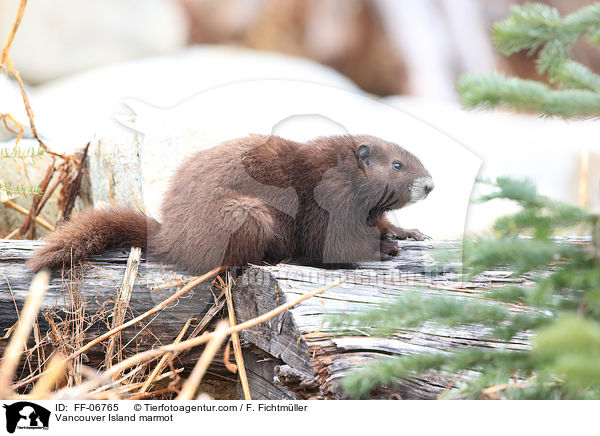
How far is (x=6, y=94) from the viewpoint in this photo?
4.66 feet

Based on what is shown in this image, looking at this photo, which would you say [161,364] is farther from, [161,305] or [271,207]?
[271,207]

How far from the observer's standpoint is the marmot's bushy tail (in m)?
0.89

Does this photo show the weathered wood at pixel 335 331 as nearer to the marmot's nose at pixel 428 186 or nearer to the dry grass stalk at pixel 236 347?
the dry grass stalk at pixel 236 347

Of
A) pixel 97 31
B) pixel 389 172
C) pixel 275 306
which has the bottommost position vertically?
pixel 275 306

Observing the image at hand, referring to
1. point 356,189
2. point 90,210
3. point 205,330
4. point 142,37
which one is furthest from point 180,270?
point 142,37

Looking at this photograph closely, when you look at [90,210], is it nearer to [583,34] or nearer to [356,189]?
[356,189]

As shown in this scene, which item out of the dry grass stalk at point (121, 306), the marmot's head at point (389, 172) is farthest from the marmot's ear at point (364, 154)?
the dry grass stalk at point (121, 306)

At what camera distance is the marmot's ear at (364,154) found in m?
1.02

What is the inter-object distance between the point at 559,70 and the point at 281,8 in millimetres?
1226

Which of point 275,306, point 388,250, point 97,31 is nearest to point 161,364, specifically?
point 275,306

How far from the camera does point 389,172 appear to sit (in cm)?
104
